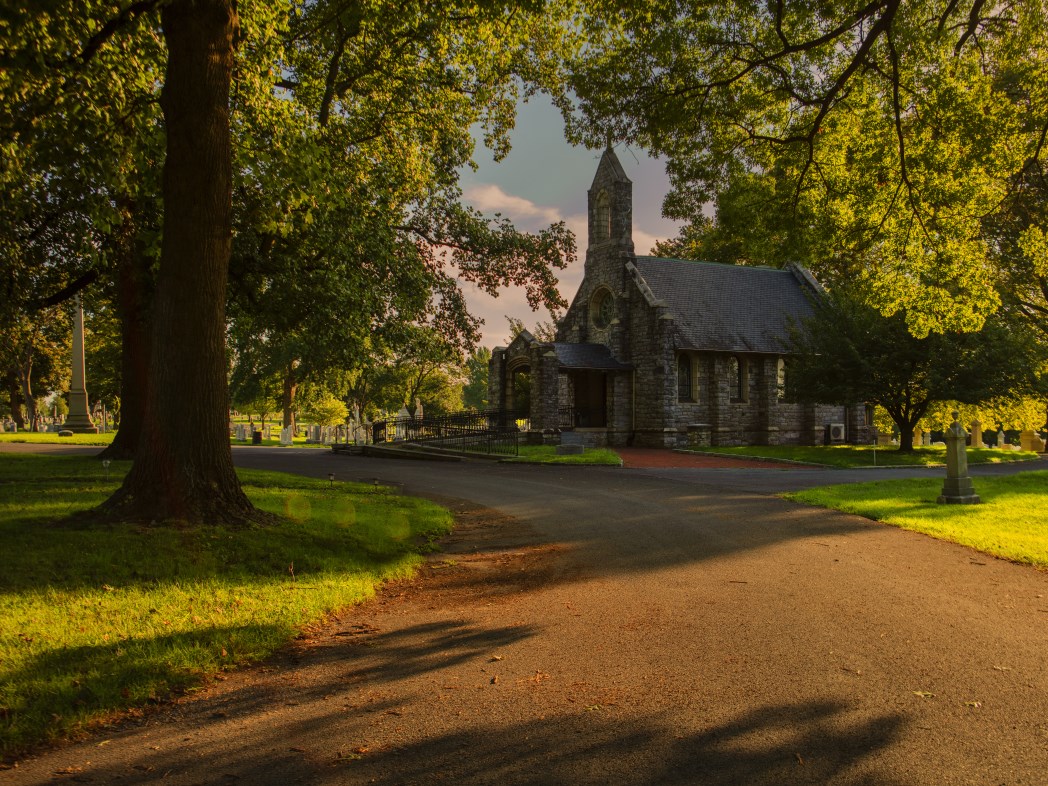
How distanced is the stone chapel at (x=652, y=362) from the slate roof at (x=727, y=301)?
0.23 feet

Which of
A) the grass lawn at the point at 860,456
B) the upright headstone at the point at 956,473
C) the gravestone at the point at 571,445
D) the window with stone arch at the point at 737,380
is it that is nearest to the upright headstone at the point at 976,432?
the grass lawn at the point at 860,456

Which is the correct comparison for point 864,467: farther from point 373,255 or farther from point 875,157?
point 373,255

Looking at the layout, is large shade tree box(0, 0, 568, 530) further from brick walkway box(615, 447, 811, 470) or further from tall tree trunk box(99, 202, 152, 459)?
brick walkway box(615, 447, 811, 470)

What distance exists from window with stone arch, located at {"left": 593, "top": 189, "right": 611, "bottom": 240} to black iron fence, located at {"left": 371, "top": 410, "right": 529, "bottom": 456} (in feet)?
33.0

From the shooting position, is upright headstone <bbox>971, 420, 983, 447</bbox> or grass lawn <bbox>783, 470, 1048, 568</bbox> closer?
grass lawn <bbox>783, 470, 1048, 568</bbox>

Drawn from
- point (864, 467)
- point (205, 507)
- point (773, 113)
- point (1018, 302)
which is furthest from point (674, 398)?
point (205, 507)

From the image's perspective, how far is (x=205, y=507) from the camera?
801cm

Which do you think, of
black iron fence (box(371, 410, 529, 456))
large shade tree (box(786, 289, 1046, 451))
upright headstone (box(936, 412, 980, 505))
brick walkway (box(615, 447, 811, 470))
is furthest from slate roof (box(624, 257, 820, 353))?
upright headstone (box(936, 412, 980, 505))

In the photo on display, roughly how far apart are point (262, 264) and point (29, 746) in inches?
528

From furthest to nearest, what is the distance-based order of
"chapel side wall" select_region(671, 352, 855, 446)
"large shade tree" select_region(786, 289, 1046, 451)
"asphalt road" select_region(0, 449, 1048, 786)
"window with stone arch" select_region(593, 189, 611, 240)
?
"window with stone arch" select_region(593, 189, 611, 240) < "chapel side wall" select_region(671, 352, 855, 446) < "large shade tree" select_region(786, 289, 1046, 451) < "asphalt road" select_region(0, 449, 1048, 786)

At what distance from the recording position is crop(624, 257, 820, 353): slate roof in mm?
32938

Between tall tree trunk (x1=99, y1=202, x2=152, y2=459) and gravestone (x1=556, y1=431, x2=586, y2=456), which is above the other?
tall tree trunk (x1=99, y1=202, x2=152, y2=459)

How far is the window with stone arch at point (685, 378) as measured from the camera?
3269 cm

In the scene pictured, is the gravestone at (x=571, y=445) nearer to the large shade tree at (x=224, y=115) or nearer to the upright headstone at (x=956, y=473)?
the large shade tree at (x=224, y=115)
